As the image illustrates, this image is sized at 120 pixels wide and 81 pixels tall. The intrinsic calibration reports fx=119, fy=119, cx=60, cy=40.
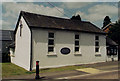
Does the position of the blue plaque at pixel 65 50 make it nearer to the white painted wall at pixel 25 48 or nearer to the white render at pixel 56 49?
the white render at pixel 56 49

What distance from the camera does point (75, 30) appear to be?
1516 centimetres

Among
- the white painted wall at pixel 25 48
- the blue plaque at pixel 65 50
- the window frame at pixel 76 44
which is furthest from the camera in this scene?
the window frame at pixel 76 44

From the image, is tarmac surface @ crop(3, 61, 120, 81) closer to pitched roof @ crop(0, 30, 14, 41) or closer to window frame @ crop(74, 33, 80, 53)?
window frame @ crop(74, 33, 80, 53)

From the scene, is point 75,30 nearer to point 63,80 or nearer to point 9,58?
point 63,80

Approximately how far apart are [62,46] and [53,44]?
3.83 feet

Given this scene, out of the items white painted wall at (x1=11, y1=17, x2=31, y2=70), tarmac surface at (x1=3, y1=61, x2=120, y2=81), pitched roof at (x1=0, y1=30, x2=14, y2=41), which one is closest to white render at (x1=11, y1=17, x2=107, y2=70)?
white painted wall at (x1=11, y1=17, x2=31, y2=70)

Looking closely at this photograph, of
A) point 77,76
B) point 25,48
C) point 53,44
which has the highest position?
point 53,44

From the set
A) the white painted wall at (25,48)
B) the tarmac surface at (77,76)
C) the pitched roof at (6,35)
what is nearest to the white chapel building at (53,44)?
the white painted wall at (25,48)

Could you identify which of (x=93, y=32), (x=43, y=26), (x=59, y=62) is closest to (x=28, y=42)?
(x=43, y=26)

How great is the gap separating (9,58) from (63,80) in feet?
47.7

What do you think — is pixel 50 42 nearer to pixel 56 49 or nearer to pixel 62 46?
pixel 56 49

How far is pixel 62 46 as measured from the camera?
14.3 metres

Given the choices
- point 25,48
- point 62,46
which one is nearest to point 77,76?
point 62,46

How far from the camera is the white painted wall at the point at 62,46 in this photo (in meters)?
12.8
